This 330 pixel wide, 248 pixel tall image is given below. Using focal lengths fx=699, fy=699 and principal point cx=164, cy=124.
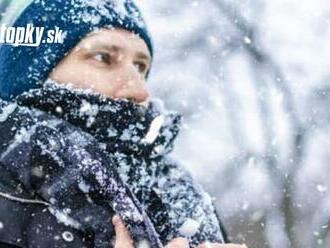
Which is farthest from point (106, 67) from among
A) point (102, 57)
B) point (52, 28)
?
point (52, 28)

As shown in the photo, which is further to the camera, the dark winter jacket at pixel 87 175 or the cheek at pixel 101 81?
the cheek at pixel 101 81

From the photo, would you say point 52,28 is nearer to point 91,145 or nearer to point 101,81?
point 101,81

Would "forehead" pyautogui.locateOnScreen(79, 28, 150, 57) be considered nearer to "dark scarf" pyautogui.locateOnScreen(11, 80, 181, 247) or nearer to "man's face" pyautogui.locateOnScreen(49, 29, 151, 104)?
"man's face" pyautogui.locateOnScreen(49, 29, 151, 104)

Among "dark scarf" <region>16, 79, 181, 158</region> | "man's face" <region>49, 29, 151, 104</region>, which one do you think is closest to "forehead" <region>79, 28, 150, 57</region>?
"man's face" <region>49, 29, 151, 104</region>

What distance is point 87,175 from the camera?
3.45ft

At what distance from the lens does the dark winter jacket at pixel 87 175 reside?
1022 mm

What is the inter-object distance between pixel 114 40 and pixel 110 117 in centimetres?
15

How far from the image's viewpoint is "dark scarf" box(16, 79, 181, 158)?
1.19 m

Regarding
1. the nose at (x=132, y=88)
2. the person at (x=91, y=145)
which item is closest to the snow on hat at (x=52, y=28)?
the person at (x=91, y=145)

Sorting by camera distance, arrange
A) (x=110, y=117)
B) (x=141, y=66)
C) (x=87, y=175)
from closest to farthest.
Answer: (x=87, y=175) → (x=110, y=117) → (x=141, y=66)

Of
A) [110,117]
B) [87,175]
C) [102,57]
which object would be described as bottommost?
[87,175]

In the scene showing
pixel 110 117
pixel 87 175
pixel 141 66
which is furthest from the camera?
pixel 141 66

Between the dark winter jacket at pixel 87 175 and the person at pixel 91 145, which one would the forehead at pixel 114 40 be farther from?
the dark winter jacket at pixel 87 175

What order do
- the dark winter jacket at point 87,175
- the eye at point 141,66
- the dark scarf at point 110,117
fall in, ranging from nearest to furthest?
the dark winter jacket at point 87,175, the dark scarf at point 110,117, the eye at point 141,66
